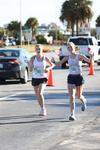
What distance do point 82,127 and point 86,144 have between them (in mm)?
1941

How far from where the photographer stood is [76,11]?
333ft

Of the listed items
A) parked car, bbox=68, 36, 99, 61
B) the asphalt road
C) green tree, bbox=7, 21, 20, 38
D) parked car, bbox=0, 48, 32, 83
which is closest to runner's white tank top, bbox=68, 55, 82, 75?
the asphalt road

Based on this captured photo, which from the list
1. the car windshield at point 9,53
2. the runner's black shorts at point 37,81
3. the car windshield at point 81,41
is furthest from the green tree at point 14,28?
the runner's black shorts at point 37,81

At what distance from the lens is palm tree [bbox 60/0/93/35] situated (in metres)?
102

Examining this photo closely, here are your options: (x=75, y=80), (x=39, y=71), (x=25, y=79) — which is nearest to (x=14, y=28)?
(x=25, y=79)

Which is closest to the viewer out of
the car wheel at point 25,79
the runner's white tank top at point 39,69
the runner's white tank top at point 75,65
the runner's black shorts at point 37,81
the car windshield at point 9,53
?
the runner's white tank top at point 75,65

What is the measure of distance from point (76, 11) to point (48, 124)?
90.2 m

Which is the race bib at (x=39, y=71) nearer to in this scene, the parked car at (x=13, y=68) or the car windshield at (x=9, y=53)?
the parked car at (x=13, y=68)

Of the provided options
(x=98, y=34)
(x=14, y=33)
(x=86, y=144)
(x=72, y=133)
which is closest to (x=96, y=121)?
(x=72, y=133)

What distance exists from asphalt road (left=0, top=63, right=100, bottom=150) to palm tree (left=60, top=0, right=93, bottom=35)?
273 ft

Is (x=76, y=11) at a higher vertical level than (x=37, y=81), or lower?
higher

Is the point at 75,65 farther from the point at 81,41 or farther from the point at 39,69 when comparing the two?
the point at 81,41

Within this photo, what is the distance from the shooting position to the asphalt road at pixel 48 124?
390 inches

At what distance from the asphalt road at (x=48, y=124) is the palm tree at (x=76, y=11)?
83.1 metres
